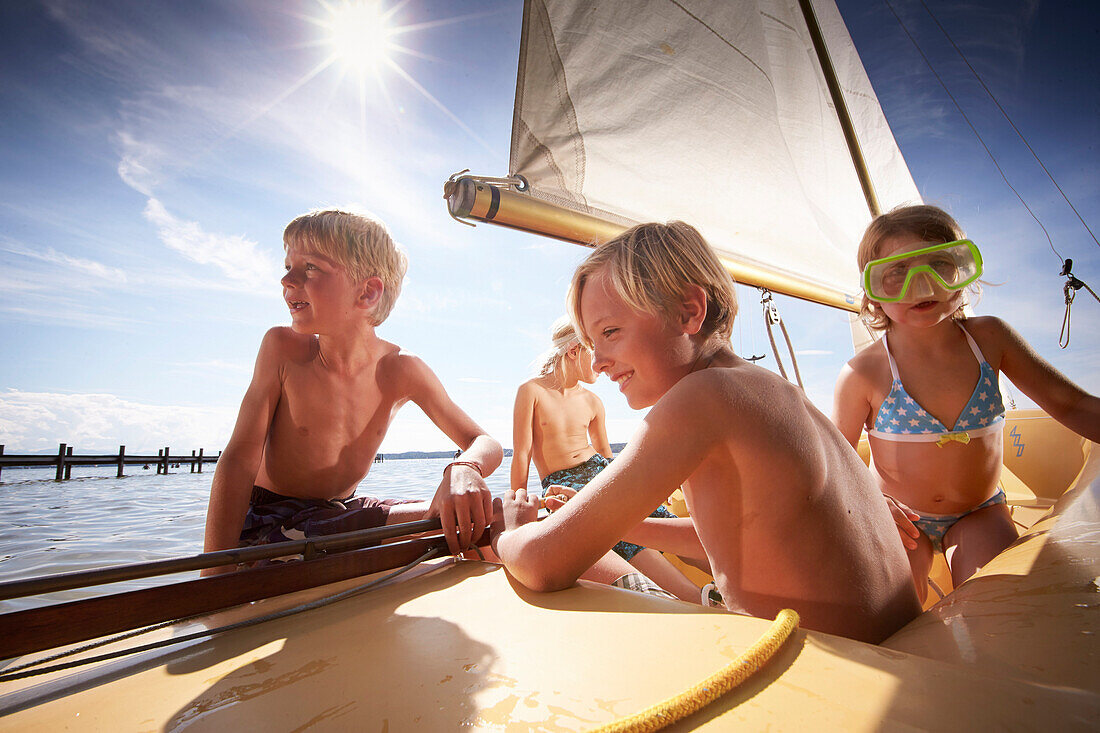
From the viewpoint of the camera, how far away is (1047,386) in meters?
1.67

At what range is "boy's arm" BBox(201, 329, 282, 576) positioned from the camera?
5.01ft

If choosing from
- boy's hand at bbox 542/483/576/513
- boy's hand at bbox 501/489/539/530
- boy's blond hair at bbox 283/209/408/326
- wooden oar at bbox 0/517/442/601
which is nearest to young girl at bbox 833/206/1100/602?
boy's hand at bbox 542/483/576/513

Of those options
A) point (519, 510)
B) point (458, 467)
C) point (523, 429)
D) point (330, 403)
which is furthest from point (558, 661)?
point (523, 429)

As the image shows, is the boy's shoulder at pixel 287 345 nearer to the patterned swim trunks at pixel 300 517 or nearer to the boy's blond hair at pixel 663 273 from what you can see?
the patterned swim trunks at pixel 300 517

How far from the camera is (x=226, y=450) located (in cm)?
163

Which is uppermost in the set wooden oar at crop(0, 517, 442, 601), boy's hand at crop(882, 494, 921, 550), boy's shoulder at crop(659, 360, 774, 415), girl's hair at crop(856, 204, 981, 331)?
girl's hair at crop(856, 204, 981, 331)

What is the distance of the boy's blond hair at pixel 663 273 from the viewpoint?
1.17 m

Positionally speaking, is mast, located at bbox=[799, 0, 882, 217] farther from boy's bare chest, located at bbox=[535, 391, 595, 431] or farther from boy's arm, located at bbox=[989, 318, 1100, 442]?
boy's bare chest, located at bbox=[535, 391, 595, 431]

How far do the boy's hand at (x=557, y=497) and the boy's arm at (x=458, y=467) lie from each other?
0.19 metres

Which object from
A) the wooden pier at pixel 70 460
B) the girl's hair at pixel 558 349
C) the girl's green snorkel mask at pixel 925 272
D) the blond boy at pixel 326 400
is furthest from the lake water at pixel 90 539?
the wooden pier at pixel 70 460

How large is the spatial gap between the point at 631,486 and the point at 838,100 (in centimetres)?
407

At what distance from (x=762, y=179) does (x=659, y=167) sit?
94cm

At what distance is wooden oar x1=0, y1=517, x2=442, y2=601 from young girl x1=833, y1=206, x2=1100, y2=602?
1.74 metres

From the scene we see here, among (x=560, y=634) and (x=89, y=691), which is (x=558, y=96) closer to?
(x=560, y=634)
